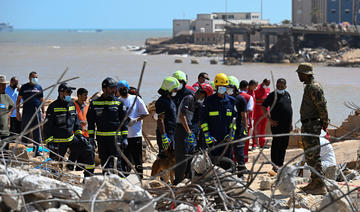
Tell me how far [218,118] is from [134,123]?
107cm

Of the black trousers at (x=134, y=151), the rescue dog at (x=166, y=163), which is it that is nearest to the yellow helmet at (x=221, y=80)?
the rescue dog at (x=166, y=163)

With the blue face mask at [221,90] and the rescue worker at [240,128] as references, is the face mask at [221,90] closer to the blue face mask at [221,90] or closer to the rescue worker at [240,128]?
the blue face mask at [221,90]

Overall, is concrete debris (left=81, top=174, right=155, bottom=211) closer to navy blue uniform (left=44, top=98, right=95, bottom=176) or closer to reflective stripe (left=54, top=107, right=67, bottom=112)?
navy blue uniform (left=44, top=98, right=95, bottom=176)

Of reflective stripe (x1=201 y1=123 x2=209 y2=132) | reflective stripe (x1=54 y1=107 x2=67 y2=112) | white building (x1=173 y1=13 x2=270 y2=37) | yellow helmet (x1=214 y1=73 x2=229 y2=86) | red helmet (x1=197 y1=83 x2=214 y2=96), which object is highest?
yellow helmet (x1=214 y1=73 x2=229 y2=86)

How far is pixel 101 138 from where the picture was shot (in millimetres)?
7848

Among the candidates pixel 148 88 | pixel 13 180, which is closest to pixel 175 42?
pixel 148 88

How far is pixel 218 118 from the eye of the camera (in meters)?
7.95

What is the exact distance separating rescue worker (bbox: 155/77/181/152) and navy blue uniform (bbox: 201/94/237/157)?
447 millimetres

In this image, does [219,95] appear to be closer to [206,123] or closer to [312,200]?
[206,123]

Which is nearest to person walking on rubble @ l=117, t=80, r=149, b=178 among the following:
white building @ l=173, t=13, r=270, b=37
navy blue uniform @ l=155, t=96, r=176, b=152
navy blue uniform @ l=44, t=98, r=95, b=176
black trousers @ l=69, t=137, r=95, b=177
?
navy blue uniform @ l=155, t=96, r=176, b=152

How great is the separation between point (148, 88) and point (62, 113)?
24.5 metres

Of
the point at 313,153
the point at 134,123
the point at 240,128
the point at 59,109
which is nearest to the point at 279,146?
the point at 240,128

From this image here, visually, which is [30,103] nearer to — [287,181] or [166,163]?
[166,163]

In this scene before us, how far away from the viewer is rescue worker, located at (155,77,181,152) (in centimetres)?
816
